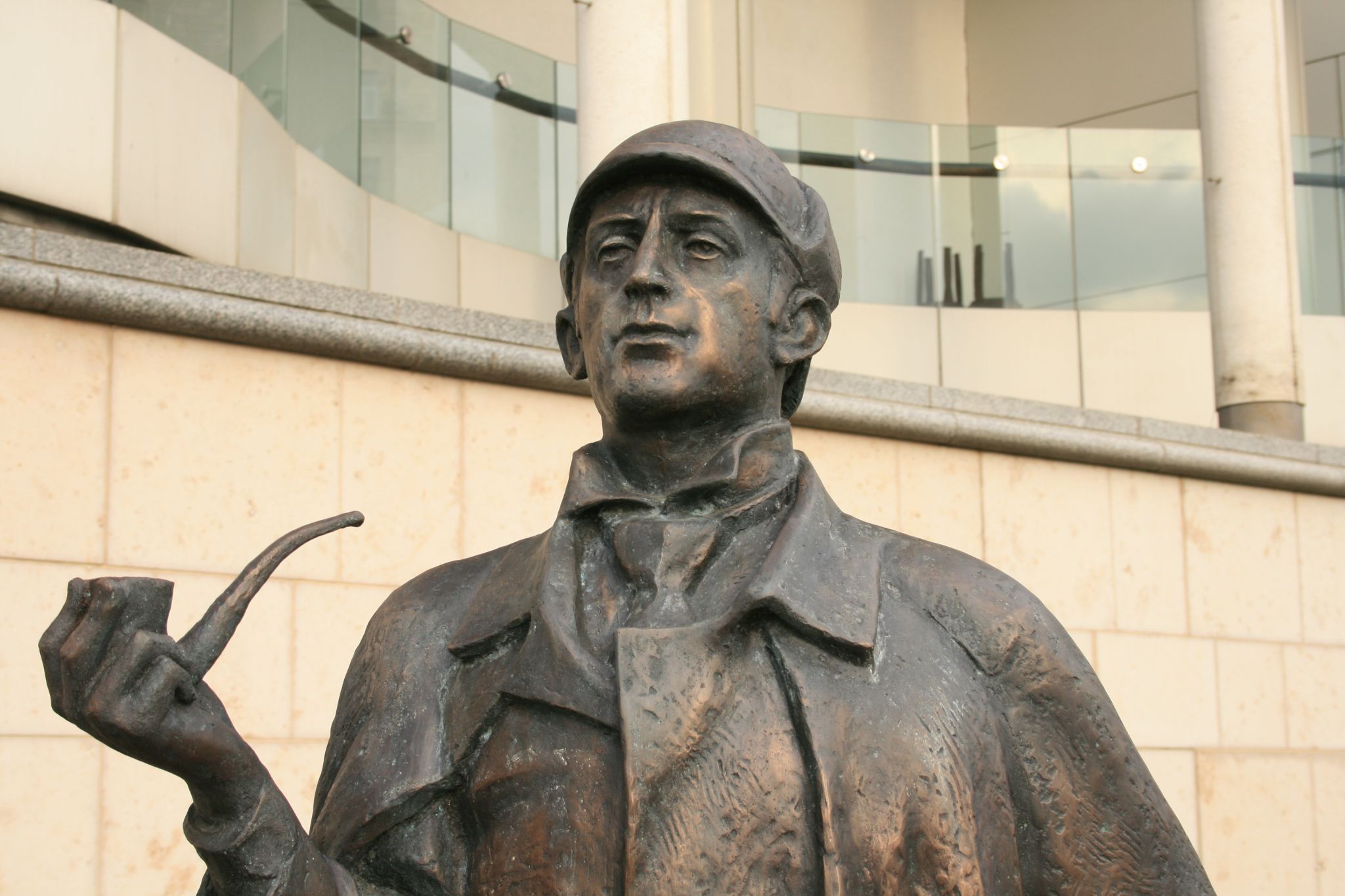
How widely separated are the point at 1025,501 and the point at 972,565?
5.48 m

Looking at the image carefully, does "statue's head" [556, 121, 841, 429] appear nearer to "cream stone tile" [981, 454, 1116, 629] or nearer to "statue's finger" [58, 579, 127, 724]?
"statue's finger" [58, 579, 127, 724]

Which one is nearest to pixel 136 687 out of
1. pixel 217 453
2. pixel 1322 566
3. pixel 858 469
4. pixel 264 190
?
pixel 217 453

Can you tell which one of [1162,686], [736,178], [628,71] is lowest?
[1162,686]

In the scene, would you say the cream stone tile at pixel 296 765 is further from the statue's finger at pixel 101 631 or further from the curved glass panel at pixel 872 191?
the curved glass panel at pixel 872 191

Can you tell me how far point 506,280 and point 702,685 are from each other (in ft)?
28.0

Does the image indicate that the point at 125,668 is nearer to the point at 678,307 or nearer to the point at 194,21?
the point at 678,307

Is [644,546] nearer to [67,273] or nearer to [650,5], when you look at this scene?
[67,273]

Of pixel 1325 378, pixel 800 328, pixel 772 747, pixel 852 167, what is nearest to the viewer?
pixel 772 747

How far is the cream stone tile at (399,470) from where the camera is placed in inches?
245

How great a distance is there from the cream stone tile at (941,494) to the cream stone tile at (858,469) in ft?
0.20

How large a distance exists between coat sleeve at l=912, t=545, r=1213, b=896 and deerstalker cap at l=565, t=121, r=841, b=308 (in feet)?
2.04

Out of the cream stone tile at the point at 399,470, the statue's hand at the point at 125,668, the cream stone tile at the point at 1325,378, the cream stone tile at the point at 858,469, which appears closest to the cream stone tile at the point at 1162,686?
the cream stone tile at the point at 858,469

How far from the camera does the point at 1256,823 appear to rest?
28.3ft

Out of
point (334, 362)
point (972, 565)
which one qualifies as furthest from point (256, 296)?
point (972, 565)
